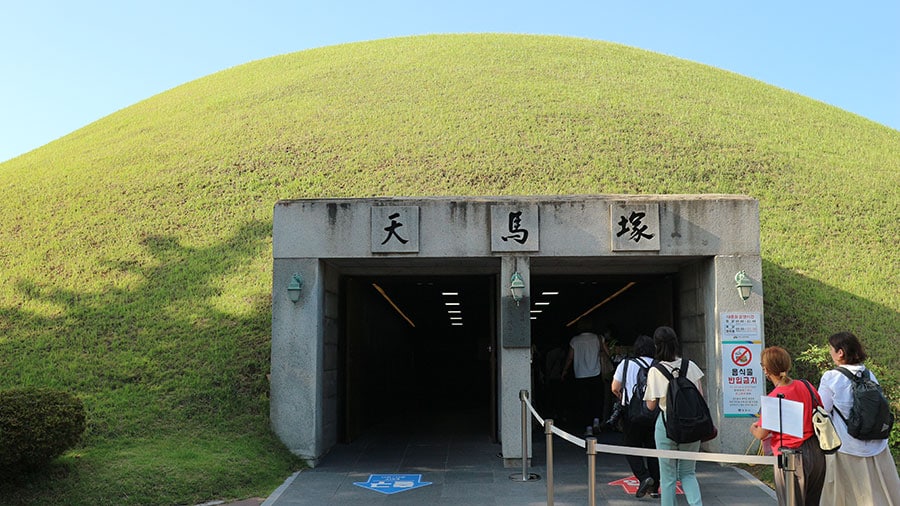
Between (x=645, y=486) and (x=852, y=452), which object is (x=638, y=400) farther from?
(x=852, y=452)

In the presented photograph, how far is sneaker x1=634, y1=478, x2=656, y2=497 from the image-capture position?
7.25 m

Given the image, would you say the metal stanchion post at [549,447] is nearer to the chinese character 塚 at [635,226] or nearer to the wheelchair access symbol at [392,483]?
the wheelchair access symbol at [392,483]

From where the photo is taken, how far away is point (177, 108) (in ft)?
108

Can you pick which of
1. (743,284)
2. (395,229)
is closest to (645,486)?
(743,284)

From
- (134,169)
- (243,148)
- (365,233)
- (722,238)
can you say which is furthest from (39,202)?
(722,238)

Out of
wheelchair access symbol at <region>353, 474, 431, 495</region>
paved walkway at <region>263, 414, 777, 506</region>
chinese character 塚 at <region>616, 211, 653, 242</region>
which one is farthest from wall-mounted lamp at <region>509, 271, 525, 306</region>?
wheelchair access symbol at <region>353, 474, 431, 495</region>

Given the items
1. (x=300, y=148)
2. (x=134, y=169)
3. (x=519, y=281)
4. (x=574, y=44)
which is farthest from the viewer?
(x=574, y=44)

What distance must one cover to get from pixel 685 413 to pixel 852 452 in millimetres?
1225

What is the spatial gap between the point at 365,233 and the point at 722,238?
4.84 m

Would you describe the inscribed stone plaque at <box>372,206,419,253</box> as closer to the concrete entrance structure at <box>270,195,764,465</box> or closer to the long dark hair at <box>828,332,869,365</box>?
the concrete entrance structure at <box>270,195,764,465</box>

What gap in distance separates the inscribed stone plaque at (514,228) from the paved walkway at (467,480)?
2.91 m

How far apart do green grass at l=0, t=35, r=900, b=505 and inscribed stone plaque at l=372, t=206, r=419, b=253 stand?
3056 mm

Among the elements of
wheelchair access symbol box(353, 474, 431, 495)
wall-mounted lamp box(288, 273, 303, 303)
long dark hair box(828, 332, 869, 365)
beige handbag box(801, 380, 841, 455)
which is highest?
wall-mounted lamp box(288, 273, 303, 303)

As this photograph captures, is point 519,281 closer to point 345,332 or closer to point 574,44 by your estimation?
point 345,332
